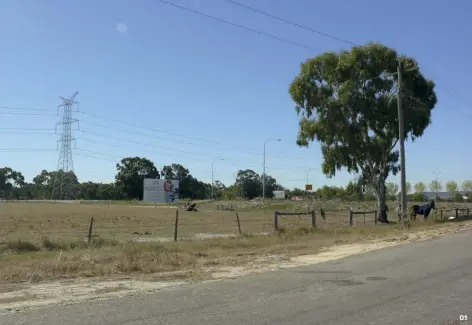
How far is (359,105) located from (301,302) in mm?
32942

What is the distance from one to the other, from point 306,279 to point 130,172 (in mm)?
176931

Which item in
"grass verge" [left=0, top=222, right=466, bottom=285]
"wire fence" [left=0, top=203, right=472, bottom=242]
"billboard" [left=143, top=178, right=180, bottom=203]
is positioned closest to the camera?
"grass verge" [left=0, top=222, right=466, bottom=285]

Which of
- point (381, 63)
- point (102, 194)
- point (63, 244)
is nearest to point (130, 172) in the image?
point (102, 194)

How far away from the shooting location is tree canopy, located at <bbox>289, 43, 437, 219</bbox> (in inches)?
1599

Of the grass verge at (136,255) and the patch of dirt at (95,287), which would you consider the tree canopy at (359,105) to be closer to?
the grass verge at (136,255)

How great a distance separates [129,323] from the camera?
748 centimetres

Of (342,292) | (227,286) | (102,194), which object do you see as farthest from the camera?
(102,194)

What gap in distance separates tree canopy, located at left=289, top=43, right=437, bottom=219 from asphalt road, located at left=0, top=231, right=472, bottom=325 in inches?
1124

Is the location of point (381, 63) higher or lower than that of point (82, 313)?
higher

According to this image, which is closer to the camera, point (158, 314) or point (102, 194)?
point (158, 314)

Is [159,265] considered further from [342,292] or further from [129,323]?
[129,323]

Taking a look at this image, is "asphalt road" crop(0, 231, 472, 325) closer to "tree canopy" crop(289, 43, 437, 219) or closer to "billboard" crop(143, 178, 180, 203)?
"tree canopy" crop(289, 43, 437, 219)

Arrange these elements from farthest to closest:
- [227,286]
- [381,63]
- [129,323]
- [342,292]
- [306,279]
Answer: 1. [381,63]
2. [306,279]
3. [227,286]
4. [342,292]
5. [129,323]

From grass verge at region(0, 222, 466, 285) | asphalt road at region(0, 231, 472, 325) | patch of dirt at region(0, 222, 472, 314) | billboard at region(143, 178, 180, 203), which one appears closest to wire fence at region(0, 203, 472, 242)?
grass verge at region(0, 222, 466, 285)
